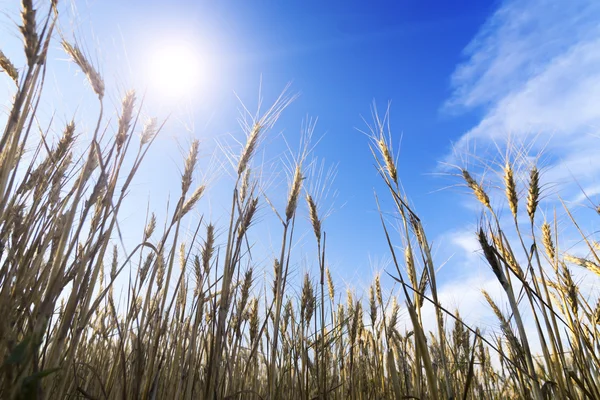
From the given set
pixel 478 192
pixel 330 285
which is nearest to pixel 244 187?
pixel 478 192

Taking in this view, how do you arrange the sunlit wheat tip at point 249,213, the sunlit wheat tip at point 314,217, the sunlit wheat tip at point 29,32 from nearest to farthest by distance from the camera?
the sunlit wheat tip at point 29,32 < the sunlit wheat tip at point 249,213 < the sunlit wheat tip at point 314,217

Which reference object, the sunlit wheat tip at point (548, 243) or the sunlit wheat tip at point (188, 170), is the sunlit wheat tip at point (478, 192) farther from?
the sunlit wheat tip at point (188, 170)

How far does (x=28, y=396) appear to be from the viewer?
755mm

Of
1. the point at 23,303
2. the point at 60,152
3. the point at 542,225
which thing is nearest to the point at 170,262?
the point at 23,303

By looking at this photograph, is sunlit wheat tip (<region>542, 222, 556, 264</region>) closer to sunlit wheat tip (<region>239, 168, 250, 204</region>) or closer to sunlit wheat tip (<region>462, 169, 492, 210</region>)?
sunlit wheat tip (<region>462, 169, 492, 210</region>)

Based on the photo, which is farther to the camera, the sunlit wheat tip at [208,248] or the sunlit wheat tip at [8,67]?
the sunlit wheat tip at [208,248]

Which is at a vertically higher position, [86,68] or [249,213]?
[86,68]

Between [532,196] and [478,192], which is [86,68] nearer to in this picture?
[478,192]

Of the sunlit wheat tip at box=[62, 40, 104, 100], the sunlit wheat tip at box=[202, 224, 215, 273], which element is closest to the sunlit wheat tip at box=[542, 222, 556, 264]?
the sunlit wheat tip at box=[202, 224, 215, 273]

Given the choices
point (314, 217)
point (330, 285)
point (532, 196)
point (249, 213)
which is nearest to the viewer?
point (249, 213)

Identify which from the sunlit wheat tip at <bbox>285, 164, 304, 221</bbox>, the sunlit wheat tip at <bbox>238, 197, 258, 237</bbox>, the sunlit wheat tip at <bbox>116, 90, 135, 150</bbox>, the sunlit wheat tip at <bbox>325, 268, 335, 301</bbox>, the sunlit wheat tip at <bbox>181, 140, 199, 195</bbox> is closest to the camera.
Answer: the sunlit wheat tip at <bbox>116, 90, 135, 150</bbox>

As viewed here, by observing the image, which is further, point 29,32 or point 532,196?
point 532,196

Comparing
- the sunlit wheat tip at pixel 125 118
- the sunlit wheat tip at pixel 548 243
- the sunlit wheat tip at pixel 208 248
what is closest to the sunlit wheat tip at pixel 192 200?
the sunlit wheat tip at pixel 208 248

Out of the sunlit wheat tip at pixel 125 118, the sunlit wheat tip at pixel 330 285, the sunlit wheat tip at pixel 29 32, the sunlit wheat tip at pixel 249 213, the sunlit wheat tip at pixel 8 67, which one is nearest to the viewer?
the sunlit wheat tip at pixel 29 32
